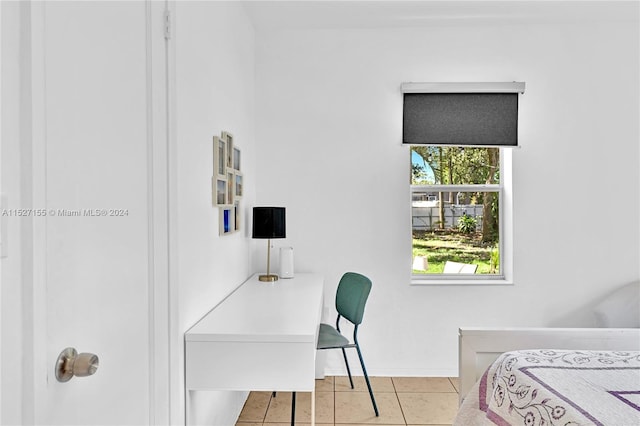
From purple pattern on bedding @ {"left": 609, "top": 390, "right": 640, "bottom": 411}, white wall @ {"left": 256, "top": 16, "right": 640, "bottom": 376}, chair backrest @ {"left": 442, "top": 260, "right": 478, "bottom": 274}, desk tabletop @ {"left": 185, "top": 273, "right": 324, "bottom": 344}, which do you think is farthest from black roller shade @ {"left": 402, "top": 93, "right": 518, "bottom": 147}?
purple pattern on bedding @ {"left": 609, "top": 390, "right": 640, "bottom": 411}

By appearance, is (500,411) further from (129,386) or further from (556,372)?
(129,386)

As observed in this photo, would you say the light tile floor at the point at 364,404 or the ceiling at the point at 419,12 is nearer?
the light tile floor at the point at 364,404

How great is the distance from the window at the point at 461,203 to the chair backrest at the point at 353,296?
0.71 metres

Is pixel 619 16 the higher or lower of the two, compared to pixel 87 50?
higher

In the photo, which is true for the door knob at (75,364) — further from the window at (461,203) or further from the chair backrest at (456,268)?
the chair backrest at (456,268)

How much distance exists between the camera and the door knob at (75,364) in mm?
1003

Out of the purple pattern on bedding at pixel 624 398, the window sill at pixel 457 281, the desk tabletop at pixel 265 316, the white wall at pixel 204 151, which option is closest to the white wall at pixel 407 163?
the window sill at pixel 457 281

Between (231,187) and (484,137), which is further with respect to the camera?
(484,137)

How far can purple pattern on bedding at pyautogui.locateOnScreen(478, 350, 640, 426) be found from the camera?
4.41 ft

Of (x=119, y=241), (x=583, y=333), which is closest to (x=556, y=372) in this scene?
(x=583, y=333)

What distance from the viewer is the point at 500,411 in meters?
1.56

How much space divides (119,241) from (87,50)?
0.51 m

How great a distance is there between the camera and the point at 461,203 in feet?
10.9

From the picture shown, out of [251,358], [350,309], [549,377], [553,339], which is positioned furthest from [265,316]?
[553,339]
